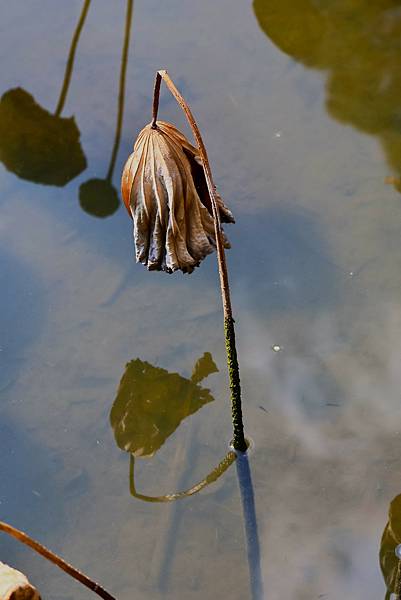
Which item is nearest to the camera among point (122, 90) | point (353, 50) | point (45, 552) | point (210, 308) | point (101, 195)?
point (45, 552)

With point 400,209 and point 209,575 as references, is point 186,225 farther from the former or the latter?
point 400,209

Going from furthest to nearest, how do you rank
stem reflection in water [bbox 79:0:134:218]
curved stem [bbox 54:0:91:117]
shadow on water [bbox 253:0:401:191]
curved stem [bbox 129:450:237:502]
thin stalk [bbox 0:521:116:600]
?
curved stem [bbox 54:0:91:117] → shadow on water [bbox 253:0:401:191] → stem reflection in water [bbox 79:0:134:218] → curved stem [bbox 129:450:237:502] → thin stalk [bbox 0:521:116:600]

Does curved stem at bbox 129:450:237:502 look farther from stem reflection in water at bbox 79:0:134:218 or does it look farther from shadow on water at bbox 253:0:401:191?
shadow on water at bbox 253:0:401:191

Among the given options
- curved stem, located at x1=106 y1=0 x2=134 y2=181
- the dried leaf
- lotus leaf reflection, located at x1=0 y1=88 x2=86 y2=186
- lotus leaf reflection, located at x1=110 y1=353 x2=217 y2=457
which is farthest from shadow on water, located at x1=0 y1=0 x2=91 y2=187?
the dried leaf

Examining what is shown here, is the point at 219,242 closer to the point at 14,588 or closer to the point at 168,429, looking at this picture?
the point at 168,429

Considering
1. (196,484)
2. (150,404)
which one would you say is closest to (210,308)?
(150,404)

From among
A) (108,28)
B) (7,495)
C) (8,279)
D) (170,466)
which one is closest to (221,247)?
(170,466)
